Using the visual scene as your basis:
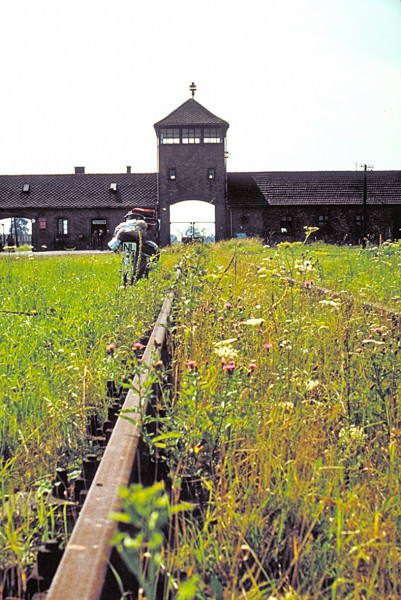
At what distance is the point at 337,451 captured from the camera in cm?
247

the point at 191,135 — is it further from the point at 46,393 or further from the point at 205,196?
the point at 46,393

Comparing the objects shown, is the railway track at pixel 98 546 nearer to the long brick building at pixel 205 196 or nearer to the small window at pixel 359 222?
the long brick building at pixel 205 196

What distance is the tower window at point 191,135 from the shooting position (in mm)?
44656

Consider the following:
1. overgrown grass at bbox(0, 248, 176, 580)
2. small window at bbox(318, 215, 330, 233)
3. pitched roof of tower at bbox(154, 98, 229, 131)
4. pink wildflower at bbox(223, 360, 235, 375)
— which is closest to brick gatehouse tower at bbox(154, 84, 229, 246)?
pitched roof of tower at bbox(154, 98, 229, 131)

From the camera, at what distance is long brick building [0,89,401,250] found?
44.5 metres

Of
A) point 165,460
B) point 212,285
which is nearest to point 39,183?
point 212,285

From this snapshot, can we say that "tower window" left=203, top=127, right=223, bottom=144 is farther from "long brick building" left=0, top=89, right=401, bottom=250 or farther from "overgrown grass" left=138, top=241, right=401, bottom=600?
"overgrown grass" left=138, top=241, right=401, bottom=600

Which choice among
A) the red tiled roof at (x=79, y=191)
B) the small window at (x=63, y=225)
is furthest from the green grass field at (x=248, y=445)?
the small window at (x=63, y=225)

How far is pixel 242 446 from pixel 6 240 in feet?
183

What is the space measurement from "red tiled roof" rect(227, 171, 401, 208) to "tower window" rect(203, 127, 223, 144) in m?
3.76

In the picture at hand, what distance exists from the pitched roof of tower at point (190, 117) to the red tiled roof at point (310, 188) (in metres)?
5.14

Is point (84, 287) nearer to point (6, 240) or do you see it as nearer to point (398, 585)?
point (398, 585)

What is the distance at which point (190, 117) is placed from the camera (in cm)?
4481

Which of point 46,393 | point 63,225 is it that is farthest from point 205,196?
point 46,393
